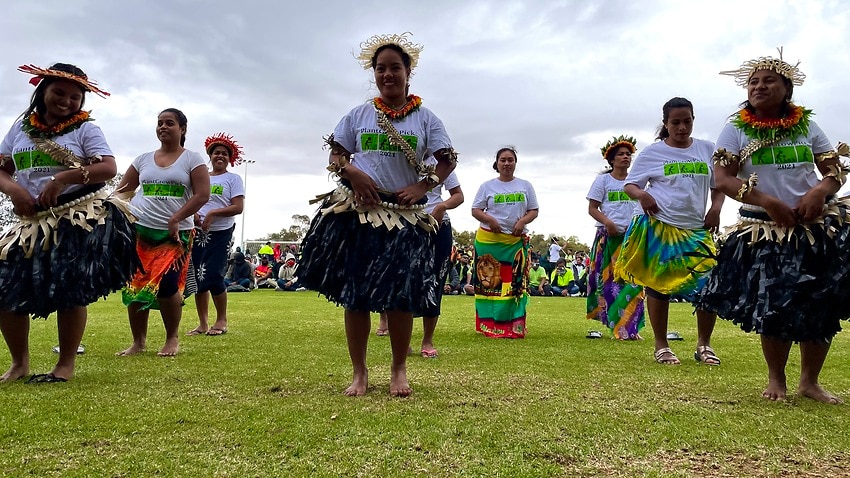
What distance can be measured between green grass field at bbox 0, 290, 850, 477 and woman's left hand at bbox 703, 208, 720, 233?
1003 millimetres

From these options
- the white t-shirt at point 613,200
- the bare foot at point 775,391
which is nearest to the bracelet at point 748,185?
the bare foot at point 775,391

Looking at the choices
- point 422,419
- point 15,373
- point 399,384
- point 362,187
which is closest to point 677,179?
point 362,187

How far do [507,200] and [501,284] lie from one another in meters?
0.87

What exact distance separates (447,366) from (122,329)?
3.92 metres

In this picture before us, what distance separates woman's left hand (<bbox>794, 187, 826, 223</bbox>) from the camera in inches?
133

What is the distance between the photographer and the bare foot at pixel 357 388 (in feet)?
11.2

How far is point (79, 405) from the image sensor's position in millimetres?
3074

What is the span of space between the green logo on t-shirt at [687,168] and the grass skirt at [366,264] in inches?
93.4

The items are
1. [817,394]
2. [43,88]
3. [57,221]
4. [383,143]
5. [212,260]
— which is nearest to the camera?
[817,394]

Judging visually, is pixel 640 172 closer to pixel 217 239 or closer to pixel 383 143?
pixel 383 143

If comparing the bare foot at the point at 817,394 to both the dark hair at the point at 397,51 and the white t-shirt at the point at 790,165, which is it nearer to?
the white t-shirt at the point at 790,165

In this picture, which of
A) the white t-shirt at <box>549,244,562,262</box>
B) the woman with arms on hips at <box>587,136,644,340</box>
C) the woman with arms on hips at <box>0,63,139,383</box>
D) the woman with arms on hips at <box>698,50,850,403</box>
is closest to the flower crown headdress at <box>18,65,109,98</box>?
the woman with arms on hips at <box>0,63,139,383</box>

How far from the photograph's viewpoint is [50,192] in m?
3.72

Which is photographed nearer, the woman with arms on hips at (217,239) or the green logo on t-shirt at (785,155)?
the green logo on t-shirt at (785,155)
